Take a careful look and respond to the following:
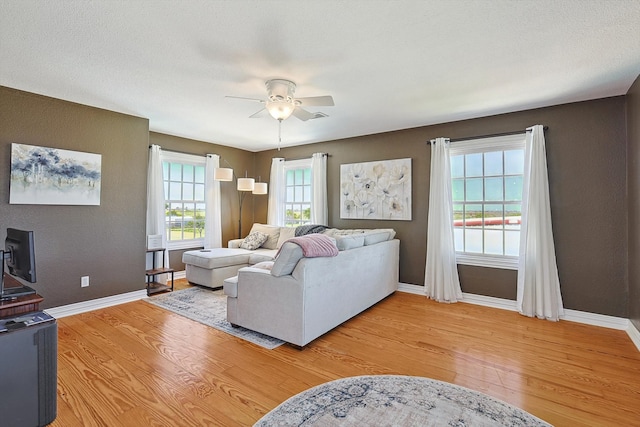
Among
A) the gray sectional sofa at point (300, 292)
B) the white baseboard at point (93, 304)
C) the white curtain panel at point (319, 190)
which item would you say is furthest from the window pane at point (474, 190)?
the white baseboard at point (93, 304)

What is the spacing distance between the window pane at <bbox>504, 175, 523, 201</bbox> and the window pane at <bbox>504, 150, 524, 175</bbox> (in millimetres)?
79

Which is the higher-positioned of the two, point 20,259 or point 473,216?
point 473,216

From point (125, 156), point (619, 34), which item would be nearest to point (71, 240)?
point (125, 156)

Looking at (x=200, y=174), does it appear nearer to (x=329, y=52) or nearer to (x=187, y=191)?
(x=187, y=191)

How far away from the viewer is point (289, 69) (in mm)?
2760

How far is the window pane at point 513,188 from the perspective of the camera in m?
3.94

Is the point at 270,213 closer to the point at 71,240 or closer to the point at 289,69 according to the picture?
the point at 71,240

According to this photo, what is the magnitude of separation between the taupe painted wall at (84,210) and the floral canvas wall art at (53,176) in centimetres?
7

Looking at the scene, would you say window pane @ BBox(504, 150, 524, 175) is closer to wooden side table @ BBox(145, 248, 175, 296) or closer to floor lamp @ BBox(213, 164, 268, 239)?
floor lamp @ BBox(213, 164, 268, 239)

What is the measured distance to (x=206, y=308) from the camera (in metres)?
3.84

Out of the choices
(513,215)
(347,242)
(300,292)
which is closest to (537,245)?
(513,215)

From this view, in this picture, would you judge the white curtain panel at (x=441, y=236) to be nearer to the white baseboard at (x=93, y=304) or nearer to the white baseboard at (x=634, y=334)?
the white baseboard at (x=634, y=334)

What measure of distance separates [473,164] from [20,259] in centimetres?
493

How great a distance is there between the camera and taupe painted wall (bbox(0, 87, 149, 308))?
10.9 feet
